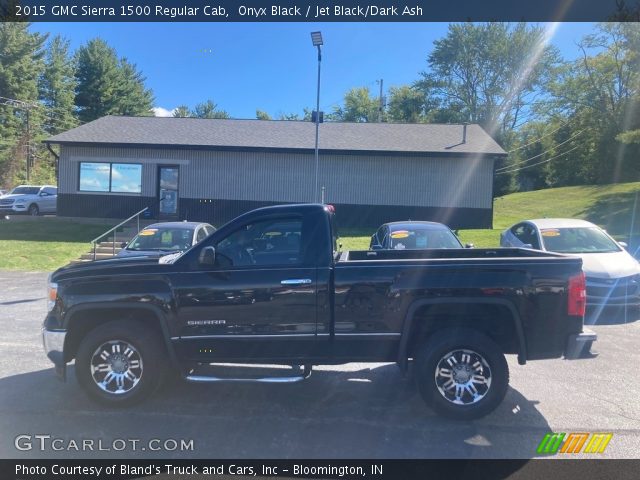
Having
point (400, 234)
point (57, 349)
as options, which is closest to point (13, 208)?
point (400, 234)

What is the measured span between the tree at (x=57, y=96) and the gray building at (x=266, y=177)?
33903 millimetres

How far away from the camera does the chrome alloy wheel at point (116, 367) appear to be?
5359 millimetres

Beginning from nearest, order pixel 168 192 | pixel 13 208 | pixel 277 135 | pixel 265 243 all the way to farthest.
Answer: pixel 265 243
pixel 168 192
pixel 277 135
pixel 13 208

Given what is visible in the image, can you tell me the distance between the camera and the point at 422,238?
11141 mm

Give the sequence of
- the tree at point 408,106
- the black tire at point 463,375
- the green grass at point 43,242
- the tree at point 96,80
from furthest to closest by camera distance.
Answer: the tree at point 408,106, the tree at point 96,80, the green grass at point 43,242, the black tire at point 463,375

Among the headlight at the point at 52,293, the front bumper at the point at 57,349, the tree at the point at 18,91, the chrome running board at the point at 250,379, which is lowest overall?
the chrome running board at the point at 250,379

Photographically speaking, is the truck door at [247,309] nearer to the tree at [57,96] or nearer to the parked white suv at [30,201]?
the parked white suv at [30,201]

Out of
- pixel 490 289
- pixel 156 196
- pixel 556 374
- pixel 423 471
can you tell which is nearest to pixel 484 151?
pixel 156 196

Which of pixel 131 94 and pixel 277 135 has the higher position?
pixel 131 94

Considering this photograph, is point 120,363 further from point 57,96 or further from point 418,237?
point 57,96

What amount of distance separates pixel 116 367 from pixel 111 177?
2063cm

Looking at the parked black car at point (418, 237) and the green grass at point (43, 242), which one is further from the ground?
the parked black car at point (418, 237)

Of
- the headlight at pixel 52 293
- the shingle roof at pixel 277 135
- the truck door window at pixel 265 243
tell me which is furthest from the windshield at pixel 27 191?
the truck door window at pixel 265 243

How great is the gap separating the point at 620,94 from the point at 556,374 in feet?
143
